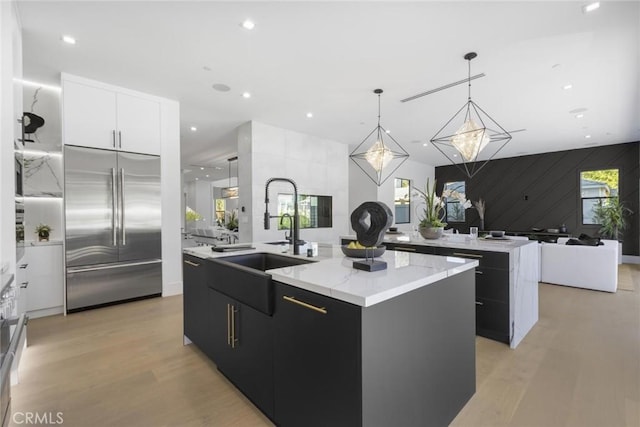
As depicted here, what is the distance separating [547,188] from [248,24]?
933cm

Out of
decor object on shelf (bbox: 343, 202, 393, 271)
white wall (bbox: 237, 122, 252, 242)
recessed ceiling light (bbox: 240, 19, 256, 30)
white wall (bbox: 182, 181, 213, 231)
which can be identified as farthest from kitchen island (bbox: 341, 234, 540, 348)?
white wall (bbox: 182, 181, 213, 231)

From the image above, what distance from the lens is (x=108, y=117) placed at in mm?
3748

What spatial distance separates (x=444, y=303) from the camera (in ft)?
5.11

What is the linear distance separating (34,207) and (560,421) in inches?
225

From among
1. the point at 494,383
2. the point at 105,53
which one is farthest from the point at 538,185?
the point at 105,53

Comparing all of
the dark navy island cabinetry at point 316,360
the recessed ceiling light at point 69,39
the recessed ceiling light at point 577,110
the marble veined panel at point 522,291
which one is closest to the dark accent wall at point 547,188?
the recessed ceiling light at point 577,110

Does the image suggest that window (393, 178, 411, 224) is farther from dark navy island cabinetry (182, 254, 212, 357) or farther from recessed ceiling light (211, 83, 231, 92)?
dark navy island cabinetry (182, 254, 212, 357)

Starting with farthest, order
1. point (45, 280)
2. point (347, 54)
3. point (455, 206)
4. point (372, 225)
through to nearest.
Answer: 1. point (455, 206)
2. point (45, 280)
3. point (347, 54)
4. point (372, 225)

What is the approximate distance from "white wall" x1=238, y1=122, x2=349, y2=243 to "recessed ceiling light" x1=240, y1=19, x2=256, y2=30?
2.87 m

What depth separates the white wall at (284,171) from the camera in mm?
5441

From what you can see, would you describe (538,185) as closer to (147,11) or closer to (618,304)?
(618,304)

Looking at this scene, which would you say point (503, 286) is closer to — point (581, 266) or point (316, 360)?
point (316, 360)

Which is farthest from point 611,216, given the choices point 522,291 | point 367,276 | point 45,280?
point 45,280

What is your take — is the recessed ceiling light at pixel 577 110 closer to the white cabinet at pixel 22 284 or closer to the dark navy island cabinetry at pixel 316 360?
the dark navy island cabinetry at pixel 316 360
